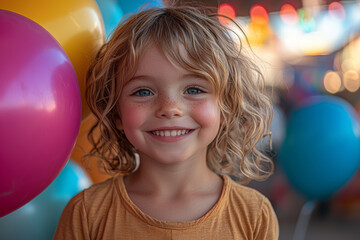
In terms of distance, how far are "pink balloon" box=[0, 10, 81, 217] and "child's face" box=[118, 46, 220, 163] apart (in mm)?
220

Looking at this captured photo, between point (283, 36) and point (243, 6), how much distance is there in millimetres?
1076

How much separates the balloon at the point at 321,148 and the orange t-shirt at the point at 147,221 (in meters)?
1.49

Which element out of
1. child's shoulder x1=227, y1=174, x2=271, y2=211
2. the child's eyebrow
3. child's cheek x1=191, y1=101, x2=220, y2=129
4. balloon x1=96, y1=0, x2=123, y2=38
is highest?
balloon x1=96, y1=0, x2=123, y2=38

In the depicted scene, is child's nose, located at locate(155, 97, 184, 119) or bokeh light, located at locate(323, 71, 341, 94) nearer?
child's nose, located at locate(155, 97, 184, 119)

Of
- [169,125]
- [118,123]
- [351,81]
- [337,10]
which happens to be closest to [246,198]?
[169,125]

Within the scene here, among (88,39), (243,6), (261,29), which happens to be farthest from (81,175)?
(261,29)

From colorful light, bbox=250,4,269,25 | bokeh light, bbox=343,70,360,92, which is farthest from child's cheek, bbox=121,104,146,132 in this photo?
colorful light, bbox=250,4,269,25

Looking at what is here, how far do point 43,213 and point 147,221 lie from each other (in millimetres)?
362

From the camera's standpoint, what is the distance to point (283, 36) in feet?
22.1

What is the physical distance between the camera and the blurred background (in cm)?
88

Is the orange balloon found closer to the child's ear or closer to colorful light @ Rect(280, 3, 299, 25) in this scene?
the child's ear

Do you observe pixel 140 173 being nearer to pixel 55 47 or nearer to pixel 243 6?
pixel 55 47

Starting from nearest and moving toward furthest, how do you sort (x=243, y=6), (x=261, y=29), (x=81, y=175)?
(x=81, y=175)
(x=243, y=6)
(x=261, y=29)

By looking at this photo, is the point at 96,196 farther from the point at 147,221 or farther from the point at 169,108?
the point at 169,108
